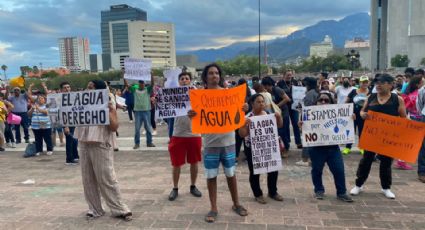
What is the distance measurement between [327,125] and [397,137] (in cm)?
108

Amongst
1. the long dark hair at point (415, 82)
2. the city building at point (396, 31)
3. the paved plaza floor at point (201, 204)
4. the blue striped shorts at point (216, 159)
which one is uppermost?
the city building at point (396, 31)

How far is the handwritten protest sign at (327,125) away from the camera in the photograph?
216 inches

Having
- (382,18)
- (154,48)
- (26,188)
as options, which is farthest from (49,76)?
(26,188)

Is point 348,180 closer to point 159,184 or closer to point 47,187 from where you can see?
point 159,184

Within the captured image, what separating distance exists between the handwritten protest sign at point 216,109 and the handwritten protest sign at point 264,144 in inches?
22.7

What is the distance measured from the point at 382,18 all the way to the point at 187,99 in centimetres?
12231

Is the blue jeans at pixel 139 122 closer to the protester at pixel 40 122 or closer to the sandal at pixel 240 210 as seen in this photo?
the protester at pixel 40 122

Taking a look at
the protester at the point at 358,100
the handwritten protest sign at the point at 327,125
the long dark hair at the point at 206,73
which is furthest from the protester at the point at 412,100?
the long dark hair at the point at 206,73

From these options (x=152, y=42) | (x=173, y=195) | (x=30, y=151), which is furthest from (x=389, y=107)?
(x=152, y=42)

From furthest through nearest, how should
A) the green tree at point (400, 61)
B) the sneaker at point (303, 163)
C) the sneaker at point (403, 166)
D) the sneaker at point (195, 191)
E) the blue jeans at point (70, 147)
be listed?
the green tree at point (400, 61) → the blue jeans at point (70, 147) → the sneaker at point (303, 163) → the sneaker at point (403, 166) → the sneaker at point (195, 191)

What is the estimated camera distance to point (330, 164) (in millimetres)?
5520

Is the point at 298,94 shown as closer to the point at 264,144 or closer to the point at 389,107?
the point at 389,107

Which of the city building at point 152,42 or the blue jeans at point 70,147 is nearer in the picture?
the blue jeans at point 70,147

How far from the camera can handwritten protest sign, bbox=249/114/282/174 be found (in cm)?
530
